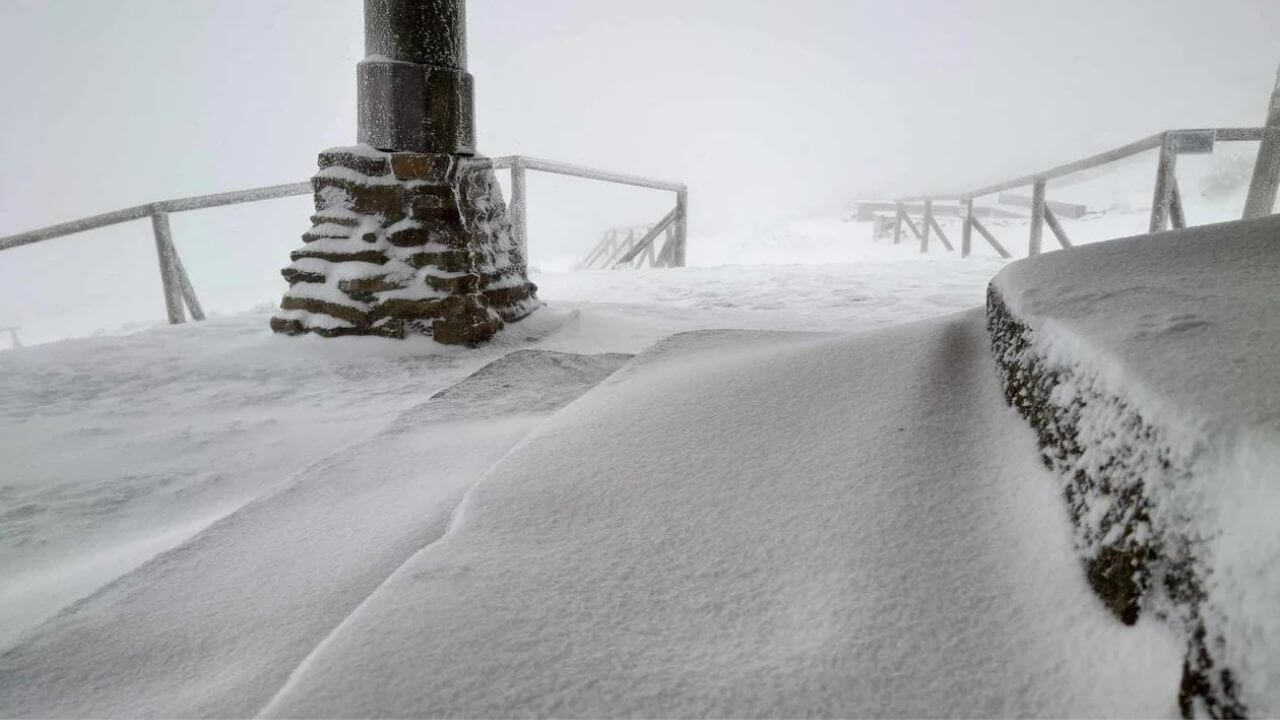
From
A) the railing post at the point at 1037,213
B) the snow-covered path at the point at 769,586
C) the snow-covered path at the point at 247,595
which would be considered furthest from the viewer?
the railing post at the point at 1037,213

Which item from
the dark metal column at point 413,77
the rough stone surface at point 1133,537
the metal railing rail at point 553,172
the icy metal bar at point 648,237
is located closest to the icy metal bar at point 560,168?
the metal railing rail at point 553,172

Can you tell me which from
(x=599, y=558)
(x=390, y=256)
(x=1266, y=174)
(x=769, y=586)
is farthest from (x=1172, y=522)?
(x=1266, y=174)

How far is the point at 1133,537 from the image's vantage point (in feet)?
2.09

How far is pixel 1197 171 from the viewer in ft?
53.6

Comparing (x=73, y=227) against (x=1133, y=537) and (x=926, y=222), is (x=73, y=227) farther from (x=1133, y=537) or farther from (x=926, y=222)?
(x=926, y=222)

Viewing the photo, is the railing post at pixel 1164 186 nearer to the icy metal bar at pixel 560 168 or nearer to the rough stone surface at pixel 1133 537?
the icy metal bar at pixel 560 168

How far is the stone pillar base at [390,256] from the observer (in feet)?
9.61

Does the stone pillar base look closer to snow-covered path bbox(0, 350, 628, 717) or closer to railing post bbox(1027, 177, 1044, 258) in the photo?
snow-covered path bbox(0, 350, 628, 717)

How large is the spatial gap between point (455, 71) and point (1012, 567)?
3.05 m

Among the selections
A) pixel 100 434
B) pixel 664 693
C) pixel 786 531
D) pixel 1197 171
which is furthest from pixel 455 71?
pixel 1197 171

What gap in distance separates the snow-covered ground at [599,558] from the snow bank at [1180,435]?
5 cm

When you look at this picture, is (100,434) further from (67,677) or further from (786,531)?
(786,531)

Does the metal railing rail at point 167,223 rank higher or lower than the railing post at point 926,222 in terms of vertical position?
lower

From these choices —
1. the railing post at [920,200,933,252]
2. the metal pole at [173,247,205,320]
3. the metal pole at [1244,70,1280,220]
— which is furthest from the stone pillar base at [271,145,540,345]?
the railing post at [920,200,933,252]
